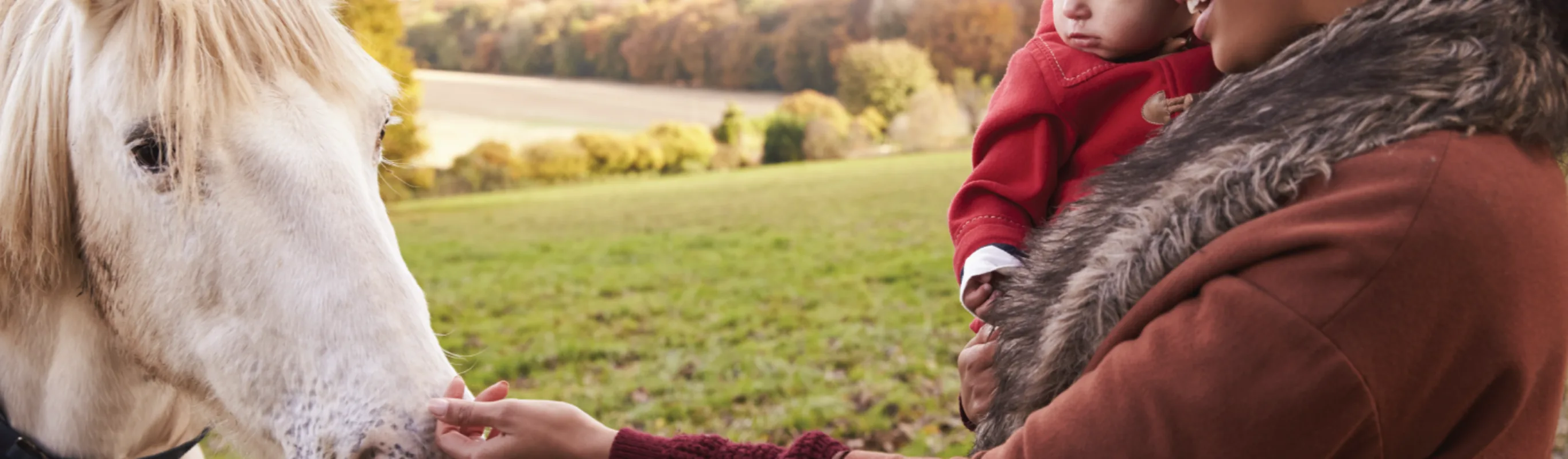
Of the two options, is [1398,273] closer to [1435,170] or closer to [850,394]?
[1435,170]

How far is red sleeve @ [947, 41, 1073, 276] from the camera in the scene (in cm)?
126

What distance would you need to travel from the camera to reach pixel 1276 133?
2.58 feet

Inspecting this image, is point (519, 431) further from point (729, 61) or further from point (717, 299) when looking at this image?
point (729, 61)

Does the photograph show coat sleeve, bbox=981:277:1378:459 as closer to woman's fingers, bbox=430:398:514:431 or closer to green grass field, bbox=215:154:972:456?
woman's fingers, bbox=430:398:514:431

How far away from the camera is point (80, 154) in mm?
1254

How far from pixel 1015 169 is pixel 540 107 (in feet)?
38.7

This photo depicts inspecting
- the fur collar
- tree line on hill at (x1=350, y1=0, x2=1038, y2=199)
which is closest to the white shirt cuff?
the fur collar

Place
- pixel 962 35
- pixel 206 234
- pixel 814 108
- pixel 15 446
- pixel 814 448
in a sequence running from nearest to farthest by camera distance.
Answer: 1. pixel 814 448
2. pixel 206 234
3. pixel 15 446
4. pixel 962 35
5. pixel 814 108

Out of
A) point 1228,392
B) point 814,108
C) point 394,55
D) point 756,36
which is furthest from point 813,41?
point 1228,392

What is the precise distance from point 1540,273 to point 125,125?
1.55m

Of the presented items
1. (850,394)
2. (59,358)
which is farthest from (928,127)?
(59,358)

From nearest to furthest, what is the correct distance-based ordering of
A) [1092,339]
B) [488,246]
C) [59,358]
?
[1092,339] → [59,358] → [488,246]

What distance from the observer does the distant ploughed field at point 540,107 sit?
1186 cm

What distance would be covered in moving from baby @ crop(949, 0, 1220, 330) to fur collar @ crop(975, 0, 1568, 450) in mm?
297
